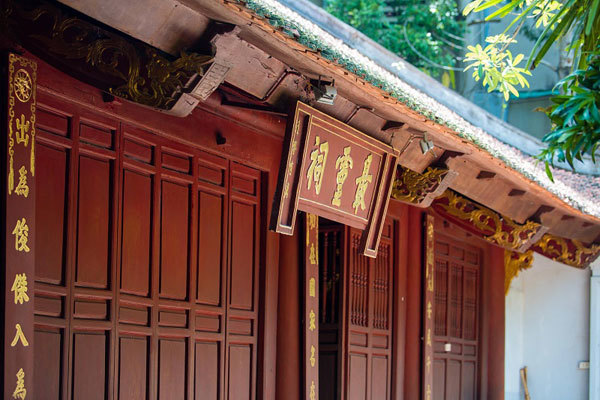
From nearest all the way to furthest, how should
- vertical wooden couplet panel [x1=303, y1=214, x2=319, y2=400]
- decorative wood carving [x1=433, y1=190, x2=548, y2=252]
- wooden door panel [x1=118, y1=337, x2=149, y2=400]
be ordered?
wooden door panel [x1=118, y1=337, x2=149, y2=400]
vertical wooden couplet panel [x1=303, y1=214, x2=319, y2=400]
decorative wood carving [x1=433, y1=190, x2=548, y2=252]

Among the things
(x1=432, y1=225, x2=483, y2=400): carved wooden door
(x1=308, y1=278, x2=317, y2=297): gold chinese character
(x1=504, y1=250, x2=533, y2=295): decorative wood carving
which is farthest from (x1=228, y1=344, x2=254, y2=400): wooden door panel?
(x1=504, y1=250, x2=533, y2=295): decorative wood carving

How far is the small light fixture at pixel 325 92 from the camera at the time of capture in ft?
19.4

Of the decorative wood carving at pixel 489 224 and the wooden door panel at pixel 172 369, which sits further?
the decorative wood carving at pixel 489 224

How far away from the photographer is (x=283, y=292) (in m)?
7.06

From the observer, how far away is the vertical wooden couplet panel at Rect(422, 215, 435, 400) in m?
8.94

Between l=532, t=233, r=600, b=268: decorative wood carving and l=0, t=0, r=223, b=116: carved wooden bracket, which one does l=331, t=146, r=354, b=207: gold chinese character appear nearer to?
l=0, t=0, r=223, b=116: carved wooden bracket

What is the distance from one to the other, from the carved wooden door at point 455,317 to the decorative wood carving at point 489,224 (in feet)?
0.81

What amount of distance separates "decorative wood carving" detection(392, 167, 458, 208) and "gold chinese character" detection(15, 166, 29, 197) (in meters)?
3.67

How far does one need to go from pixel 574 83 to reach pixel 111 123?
2354 millimetres

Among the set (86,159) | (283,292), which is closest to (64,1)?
(86,159)

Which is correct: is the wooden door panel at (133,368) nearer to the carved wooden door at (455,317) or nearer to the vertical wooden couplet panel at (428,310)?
the vertical wooden couplet panel at (428,310)

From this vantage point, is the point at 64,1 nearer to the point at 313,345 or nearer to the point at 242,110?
the point at 242,110

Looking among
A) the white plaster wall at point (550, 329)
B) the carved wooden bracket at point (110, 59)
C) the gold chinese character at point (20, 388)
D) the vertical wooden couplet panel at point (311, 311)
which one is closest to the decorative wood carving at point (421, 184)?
the vertical wooden couplet panel at point (311, 311)

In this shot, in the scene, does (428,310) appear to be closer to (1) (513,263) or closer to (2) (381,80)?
(1) (513,263)
